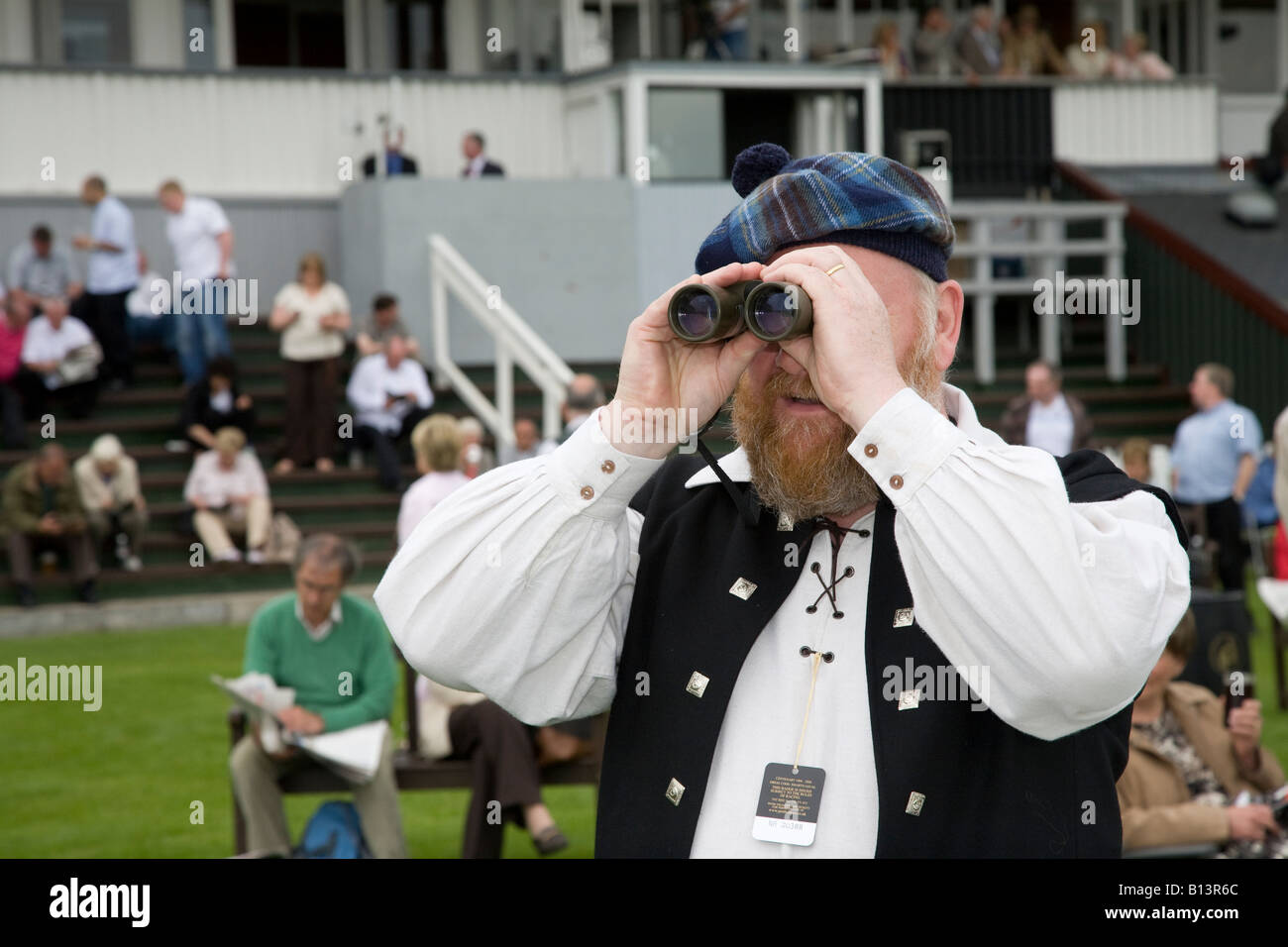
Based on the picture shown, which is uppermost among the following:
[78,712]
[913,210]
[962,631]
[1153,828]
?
[913,210]

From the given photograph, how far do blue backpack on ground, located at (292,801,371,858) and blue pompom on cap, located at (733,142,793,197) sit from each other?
3.99m

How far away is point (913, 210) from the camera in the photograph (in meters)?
2.42

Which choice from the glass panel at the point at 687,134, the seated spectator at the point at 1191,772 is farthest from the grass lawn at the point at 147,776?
the glass panel at the point at 687,134

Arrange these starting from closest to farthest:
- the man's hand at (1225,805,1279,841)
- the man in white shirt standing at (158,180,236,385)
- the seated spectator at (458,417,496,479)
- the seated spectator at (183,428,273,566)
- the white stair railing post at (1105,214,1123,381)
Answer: the man's hand at (1225,805,1279,841) → the seated spectator at (458,417,496,479) → the seated spectator at (183,428,273,566) → the man in white shirt standing at (158,180,236,385) → the white stair railing post at (1105,214,1123,381)

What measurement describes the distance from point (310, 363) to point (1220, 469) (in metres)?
7.79

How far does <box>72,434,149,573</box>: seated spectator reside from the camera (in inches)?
515

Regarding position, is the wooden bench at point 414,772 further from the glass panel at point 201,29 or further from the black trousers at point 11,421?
the glass panel at point 201,29

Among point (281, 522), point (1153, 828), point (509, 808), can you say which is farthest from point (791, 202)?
point (281, 522)

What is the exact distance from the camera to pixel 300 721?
6160 millimetres

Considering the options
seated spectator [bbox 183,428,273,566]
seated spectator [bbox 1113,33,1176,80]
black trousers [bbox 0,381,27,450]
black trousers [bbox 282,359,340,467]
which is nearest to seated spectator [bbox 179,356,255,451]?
black trousers [bbox 282,359,340,467]

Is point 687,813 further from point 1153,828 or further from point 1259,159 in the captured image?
point 1259,159

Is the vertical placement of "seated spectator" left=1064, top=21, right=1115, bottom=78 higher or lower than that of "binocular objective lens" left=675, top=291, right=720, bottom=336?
higher

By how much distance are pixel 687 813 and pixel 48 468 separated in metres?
11.3

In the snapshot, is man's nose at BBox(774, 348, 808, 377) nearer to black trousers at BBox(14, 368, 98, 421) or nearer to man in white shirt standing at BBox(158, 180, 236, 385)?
black trousers at BBox(14, 368, 98, 421)
